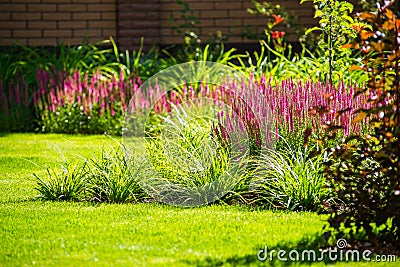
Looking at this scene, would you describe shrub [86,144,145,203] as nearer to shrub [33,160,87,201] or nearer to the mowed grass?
shrub [33,160,87,201]

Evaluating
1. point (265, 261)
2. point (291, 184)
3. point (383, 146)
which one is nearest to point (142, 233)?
point (265, 261)

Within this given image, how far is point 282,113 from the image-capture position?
6.05m

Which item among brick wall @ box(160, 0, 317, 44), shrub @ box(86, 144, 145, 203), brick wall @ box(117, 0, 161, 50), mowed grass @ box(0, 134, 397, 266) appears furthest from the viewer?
brick wall @ box(160, 0, 317, 44)

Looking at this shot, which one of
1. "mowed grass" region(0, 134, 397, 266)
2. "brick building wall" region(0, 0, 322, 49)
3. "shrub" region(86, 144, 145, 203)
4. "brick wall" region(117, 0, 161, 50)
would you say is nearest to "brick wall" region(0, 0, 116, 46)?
"brick building wall" region(0, 0, 322, 49)

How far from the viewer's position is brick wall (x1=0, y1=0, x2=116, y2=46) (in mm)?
12172

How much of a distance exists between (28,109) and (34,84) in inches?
25.5

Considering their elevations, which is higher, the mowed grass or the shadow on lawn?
the shadow on lawn

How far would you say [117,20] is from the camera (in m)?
12.2

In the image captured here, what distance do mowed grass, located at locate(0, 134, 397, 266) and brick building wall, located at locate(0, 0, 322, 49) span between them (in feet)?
21.1

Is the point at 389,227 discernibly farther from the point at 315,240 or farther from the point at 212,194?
the point at 212,194

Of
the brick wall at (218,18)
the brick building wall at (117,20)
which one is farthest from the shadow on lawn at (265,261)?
the brick wall at (218,18)

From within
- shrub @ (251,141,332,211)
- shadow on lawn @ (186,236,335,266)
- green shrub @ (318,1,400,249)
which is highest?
green shrub @ (318,1,400,249)

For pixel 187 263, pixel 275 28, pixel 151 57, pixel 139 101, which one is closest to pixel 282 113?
pixel 187 263

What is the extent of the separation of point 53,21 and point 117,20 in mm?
1074
